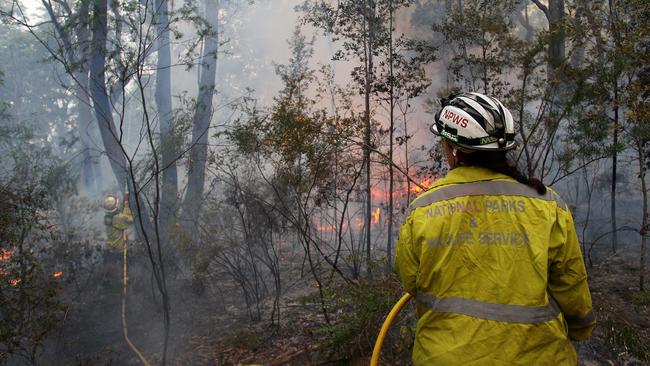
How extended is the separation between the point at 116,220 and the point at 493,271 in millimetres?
11299

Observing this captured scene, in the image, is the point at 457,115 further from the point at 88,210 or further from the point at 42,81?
the point at 42,81

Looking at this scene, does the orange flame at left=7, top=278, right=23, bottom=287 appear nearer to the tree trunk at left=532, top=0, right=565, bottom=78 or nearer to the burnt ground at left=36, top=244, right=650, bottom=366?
the burnt ground at left=36, top=244, right=650, bottom=366

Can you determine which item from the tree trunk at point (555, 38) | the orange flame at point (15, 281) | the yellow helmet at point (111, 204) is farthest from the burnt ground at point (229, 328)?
the tree trunk at point (555, 38)

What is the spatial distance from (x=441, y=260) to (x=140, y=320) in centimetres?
992

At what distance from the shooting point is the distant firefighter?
36.7 ft

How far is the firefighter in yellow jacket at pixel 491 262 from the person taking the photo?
1661mm

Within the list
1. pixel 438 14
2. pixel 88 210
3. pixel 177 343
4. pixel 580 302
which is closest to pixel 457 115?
pixel 580 302

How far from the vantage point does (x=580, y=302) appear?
1826 mm

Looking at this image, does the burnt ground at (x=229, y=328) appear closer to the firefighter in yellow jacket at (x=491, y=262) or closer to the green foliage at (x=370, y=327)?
the green foliage at (x=370, y=327)

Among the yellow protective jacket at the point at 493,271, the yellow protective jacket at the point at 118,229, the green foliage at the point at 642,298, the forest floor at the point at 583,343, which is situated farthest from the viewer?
the yellow protective jacket at the point at 118,229

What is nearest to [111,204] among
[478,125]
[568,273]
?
[478,125]

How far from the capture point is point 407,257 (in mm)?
1893

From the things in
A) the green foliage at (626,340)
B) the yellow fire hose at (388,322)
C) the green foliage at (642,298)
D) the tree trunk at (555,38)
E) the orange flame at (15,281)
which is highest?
the tree trunk at (555,38)

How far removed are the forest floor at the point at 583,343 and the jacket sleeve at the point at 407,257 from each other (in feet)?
9.94
